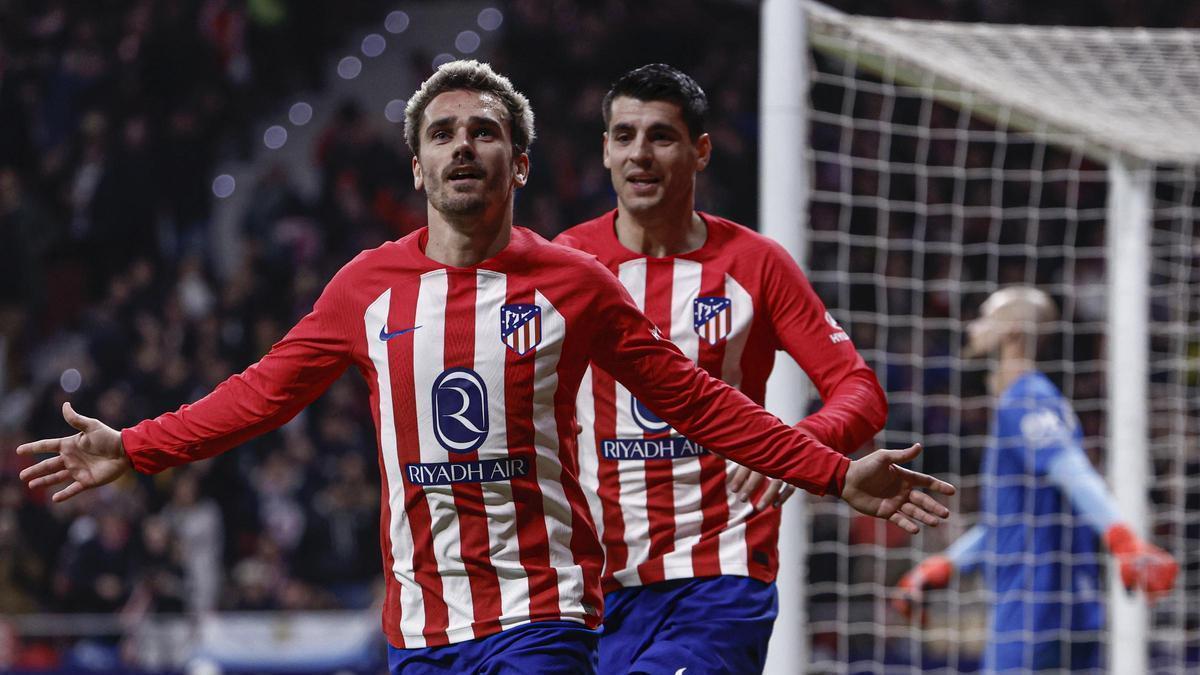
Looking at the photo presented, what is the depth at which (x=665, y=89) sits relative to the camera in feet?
10.8

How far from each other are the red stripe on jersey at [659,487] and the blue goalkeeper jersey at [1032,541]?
2.49 m

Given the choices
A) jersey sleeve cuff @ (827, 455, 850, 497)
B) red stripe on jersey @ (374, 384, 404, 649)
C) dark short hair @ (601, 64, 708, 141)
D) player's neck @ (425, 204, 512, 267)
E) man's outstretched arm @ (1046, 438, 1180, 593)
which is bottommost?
man's outstretched arm @ (1046, 438, 1180, 593)

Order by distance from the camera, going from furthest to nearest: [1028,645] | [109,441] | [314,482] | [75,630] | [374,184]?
[374,184] → [314,482] → [75,630] → [1028,645] → [109,441]

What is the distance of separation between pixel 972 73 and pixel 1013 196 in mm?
5005

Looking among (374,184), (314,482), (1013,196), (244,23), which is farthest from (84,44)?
(1013,196)

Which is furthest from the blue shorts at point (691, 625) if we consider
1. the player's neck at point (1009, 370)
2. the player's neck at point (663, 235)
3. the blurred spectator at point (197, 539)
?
the blurred spectator at point (197, 539)

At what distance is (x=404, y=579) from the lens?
107 inches

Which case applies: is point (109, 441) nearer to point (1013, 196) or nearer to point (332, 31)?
point (1013, 196)

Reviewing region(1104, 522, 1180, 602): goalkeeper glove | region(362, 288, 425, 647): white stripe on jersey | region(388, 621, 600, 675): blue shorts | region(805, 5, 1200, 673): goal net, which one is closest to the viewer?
region(388, 621, 600, 675): blue shorts

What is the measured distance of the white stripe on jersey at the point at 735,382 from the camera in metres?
3.23

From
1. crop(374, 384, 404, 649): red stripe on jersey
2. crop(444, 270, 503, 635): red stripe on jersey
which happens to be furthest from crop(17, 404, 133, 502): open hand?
crop(444, 270, 503, 635): red stripe on jersey

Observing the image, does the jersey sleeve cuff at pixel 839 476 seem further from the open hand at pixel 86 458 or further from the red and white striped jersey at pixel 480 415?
the open hand at pixel 86 458

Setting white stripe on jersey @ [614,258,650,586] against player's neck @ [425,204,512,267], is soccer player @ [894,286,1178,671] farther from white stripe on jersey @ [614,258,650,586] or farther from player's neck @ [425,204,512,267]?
player's neck @ [425,204,512,267]

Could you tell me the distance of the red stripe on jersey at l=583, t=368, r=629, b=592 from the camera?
3266mm
